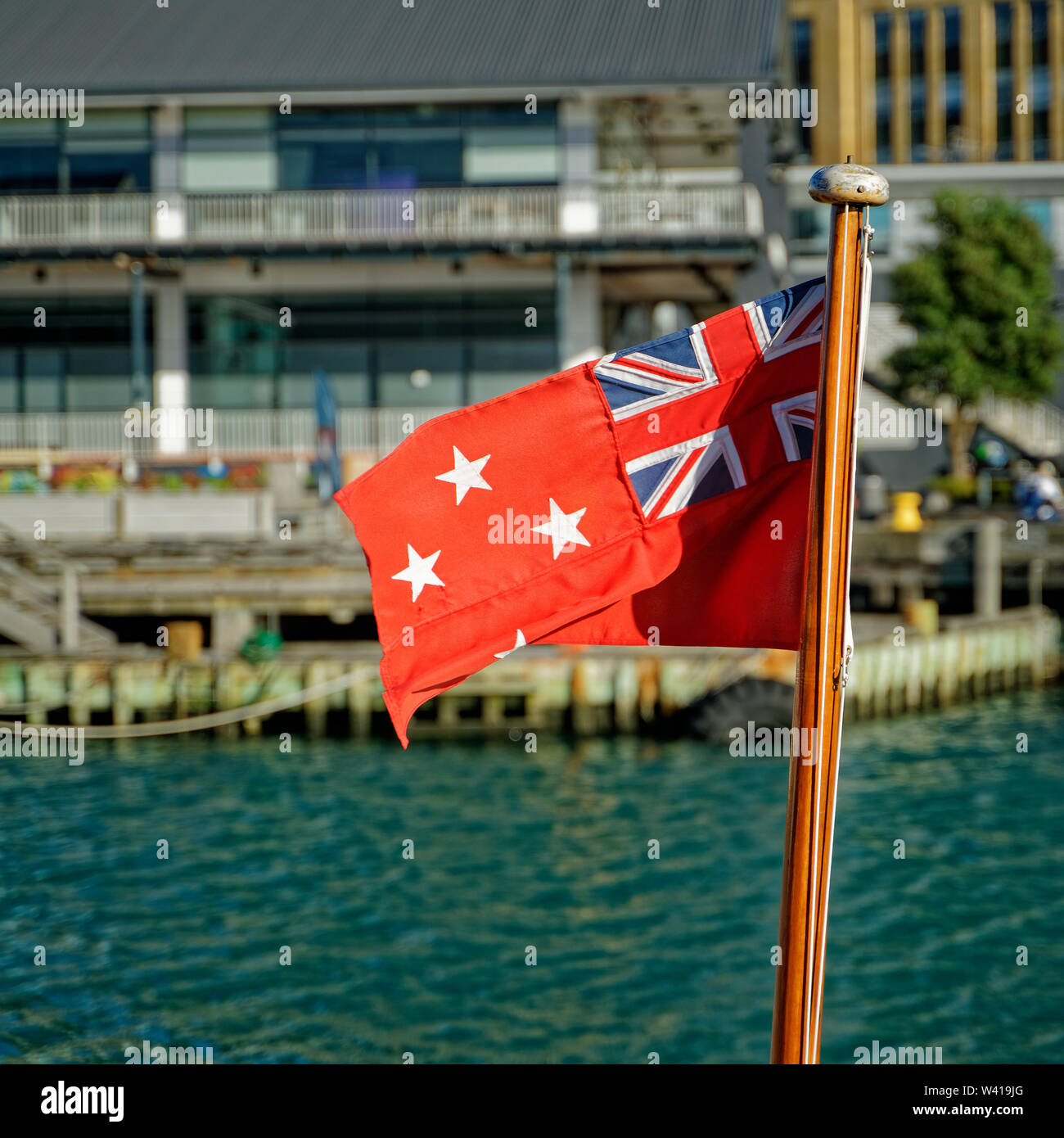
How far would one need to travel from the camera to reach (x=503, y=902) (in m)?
14.1

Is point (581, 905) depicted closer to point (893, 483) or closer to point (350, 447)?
point (350, 447)

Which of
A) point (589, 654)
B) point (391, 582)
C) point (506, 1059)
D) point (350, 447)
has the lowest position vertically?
point (506, 1059)

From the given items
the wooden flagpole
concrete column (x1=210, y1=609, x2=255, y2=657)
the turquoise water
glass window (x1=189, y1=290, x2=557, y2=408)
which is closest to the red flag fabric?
the wooden flagpole

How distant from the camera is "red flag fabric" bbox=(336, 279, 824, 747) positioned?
4.90 meters

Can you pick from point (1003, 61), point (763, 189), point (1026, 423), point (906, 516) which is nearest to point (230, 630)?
point (906, 516)

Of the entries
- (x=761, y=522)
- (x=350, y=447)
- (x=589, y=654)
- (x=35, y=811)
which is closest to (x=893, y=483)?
(x=350, y=447)

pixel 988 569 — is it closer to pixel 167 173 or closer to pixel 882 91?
pixel 167 173

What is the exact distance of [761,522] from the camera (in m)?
5.02

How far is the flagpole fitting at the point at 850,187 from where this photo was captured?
160 inches

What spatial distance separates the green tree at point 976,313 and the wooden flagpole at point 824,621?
38123 mm

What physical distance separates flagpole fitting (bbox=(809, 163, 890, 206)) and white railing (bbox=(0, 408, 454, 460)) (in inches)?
1202

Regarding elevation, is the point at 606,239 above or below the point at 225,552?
above

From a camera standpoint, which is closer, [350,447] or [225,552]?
[225,552]

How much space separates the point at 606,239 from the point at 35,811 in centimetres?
2041
